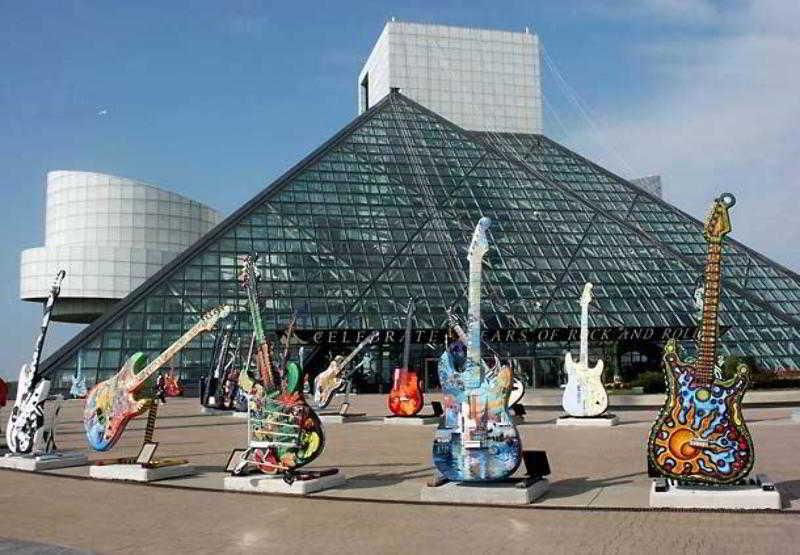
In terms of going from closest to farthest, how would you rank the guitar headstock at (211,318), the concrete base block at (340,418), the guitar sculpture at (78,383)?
the guitar headstock at (211,318)
the concrete base block at (340,418)
the guitar sculpture at (78,383)

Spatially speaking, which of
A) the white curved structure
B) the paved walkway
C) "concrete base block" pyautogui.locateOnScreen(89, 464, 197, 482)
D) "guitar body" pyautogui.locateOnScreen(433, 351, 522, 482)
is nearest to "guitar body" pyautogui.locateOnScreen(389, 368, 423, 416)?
the paved walkway

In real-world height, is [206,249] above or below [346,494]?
above

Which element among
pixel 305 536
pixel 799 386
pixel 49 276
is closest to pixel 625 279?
pixel 799 386

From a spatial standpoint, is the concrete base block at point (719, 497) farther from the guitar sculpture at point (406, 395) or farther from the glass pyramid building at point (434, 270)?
the glass pyramid building at point (434, 270)

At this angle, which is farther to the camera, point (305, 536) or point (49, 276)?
point (49, 276)

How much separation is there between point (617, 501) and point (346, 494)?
3.32m

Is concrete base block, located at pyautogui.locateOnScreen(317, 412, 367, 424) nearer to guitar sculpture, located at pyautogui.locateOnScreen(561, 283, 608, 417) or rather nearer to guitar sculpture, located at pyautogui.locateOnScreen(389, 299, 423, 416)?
guitar sculpture, located at pyautogui.locateOnScreen(389, 299, 423, 416)

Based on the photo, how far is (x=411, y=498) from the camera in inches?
396

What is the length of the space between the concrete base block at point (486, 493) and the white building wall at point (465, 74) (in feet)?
191

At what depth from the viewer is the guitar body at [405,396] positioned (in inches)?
931

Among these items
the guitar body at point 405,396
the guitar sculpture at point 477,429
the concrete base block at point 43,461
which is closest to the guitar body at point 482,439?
the guitar sculpture at point 477,429

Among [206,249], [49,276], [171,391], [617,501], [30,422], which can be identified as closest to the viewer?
[617,501]

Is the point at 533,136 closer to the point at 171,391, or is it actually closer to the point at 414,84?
the point at 414,84

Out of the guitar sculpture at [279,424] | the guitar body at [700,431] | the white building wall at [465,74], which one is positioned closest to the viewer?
the guitar body at [700,431]
